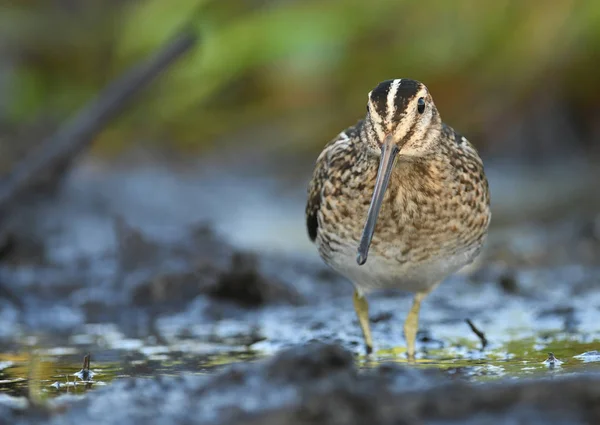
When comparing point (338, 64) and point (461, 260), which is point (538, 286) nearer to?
point (461, 260)

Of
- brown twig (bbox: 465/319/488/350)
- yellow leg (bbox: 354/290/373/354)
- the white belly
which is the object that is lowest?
brown twig (bbox: 465/319/488/350)

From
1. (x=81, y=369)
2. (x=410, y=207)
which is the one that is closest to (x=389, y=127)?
(x=410, y=207)

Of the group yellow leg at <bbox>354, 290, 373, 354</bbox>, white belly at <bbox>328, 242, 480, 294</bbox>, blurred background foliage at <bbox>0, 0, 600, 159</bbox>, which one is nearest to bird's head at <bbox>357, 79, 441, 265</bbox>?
white belly at <bbox>328, 242, 480, 294</bbox>

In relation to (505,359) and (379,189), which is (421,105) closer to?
(379,189)

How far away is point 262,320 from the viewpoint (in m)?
6.25

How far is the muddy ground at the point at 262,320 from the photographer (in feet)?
11.1

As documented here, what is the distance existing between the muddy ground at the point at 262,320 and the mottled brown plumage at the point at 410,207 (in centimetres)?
39

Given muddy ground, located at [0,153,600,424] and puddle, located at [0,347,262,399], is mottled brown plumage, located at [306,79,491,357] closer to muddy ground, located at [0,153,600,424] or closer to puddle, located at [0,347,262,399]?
muddy ground, located at [0,153,600,424]

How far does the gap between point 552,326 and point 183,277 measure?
2207mm

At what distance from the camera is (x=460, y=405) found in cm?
326

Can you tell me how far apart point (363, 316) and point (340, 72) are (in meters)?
6.63

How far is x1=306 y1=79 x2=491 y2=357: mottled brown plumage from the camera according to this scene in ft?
16.4

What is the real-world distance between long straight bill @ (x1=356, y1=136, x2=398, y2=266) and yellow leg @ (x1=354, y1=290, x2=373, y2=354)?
34.8 inches

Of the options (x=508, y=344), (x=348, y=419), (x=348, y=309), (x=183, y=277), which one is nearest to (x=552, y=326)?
(x=508, y=344)
